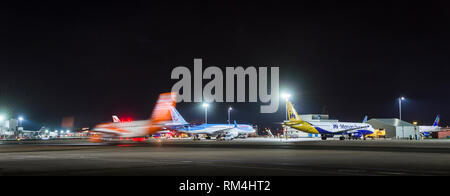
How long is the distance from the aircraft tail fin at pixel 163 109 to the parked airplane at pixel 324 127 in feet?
77.7

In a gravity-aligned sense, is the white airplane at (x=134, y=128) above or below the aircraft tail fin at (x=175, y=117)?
below

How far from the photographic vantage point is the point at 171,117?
89.5m

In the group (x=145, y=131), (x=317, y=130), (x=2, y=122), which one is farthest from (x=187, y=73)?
(x=2, y=122)

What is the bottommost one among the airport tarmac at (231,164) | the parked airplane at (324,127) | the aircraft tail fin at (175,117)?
the airport tarmac at (231,164)

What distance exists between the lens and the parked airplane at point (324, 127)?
74.6 metres

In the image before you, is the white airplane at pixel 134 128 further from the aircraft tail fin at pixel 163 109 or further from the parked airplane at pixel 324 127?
the parked airplane at pixel 324 127

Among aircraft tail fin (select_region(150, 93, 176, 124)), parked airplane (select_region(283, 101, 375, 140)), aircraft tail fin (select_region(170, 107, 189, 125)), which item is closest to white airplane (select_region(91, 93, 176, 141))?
aircraft tail fin (select_region(150, 93, 176, 124))

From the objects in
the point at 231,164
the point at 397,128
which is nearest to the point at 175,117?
the point at 397,128

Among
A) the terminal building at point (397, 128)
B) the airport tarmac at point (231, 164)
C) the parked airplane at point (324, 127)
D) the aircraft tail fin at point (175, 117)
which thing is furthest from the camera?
the terminal building at point (397, 128)

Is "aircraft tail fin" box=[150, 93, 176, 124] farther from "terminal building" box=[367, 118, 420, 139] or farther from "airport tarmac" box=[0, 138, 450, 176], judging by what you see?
"terminal building" box=[367, 118, 420, 139]

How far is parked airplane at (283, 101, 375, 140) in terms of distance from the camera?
2938 inches

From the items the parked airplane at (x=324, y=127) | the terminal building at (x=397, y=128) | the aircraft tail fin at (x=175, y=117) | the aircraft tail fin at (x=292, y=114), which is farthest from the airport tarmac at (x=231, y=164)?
the terminal building at (x=397, y=128)

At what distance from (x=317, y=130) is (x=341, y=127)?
753 cm

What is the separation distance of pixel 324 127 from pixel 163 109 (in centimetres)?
3279
